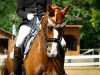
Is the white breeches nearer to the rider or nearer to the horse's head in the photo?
the rider

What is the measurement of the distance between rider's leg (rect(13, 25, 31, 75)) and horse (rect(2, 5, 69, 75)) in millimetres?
477

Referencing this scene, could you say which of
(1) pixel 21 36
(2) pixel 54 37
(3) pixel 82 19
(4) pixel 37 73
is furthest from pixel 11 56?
(3) pixel 82 19

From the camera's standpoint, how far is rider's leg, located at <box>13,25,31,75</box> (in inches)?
372

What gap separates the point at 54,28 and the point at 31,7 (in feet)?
5.94

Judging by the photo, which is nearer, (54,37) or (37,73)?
(54,37)

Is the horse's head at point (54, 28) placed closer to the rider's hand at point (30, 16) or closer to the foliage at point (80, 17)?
the rider's hand at point (30, 16)

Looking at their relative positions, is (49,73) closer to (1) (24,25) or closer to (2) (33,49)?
(2) (33,49)

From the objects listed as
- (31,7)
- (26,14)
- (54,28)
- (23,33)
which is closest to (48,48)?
(54,28)

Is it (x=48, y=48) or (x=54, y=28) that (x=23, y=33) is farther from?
(x=54, y=28)

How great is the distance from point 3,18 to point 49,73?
4353 cm

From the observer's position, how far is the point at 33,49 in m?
8.95

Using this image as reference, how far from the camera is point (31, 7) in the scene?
376 inches

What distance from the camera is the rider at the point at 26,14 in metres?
9.42

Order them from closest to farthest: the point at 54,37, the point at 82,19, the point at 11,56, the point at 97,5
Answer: the point at 54,37 < the point at 11,56 < the point at 97,5 < the point at 82,19
